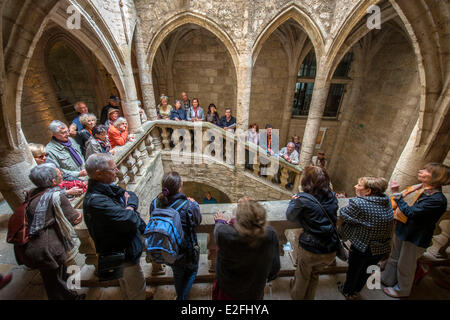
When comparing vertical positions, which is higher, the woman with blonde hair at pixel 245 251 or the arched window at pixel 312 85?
the arched window at pixel 312 85

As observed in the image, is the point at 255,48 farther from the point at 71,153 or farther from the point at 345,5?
the point at 71,153

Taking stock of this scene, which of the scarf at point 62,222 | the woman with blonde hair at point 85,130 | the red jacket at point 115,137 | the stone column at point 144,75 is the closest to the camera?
the scarf at point 62,222

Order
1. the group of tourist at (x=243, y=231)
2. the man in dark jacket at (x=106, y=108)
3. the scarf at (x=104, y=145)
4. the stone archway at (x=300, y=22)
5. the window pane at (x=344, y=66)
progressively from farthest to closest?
the window pane at (x=344, y=66), the stone archway at (x=300, y=22), the man in dark jacket at (x=106, y=108), the scarf at (x=104, y=145), the group of tourist at (x=243, y=231)

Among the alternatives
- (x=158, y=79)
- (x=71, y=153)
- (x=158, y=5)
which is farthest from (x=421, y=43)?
(x=158, y=79)

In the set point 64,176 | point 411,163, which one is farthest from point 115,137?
point 411,163

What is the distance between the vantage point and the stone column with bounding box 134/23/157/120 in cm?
587

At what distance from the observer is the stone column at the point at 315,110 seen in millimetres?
5711

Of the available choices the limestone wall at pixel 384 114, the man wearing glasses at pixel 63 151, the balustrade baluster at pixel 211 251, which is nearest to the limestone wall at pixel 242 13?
the limestone wall at pixel 384 114

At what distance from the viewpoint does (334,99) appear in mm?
9109

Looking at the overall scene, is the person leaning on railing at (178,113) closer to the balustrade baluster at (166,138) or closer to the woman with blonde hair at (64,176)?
the balustrade baluster at (166,138)

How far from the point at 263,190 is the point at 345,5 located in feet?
16.9

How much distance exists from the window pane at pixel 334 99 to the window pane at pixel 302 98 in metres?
0.88

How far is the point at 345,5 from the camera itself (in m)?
4.77

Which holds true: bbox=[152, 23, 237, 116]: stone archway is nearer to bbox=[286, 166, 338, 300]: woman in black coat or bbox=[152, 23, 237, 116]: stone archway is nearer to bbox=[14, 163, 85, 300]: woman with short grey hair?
bbox=[286, 166, 338, 300]: woman in black coat
